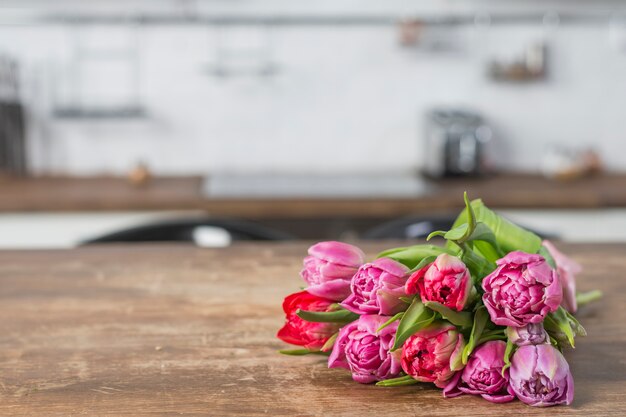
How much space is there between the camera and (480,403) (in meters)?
0.94

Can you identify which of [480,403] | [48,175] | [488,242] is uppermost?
[488,242]

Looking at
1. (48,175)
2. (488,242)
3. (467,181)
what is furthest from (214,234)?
(48,175)

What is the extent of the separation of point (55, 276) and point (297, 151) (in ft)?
6.86

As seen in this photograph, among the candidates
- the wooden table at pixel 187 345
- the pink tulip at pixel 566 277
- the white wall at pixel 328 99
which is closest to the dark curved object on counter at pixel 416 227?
the wooden table at pixel 187 345

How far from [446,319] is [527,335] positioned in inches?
3.1

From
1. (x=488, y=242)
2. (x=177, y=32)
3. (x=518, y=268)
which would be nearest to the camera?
(x=518, y=268)

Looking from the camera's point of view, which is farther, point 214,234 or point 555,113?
point 555,113

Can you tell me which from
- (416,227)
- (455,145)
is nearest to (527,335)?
(416,227)

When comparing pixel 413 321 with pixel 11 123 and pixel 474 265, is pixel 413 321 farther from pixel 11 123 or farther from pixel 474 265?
pixel 11 123

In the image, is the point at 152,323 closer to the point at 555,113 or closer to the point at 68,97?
the point at 68,97

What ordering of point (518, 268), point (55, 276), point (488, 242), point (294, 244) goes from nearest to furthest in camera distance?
point (518, 268) → point (488, 242) → point (55, 276) → point (294, 244)

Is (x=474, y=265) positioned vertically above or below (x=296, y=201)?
above

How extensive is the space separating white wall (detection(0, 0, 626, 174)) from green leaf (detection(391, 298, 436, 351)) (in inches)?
104

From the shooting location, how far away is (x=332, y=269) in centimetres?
100
